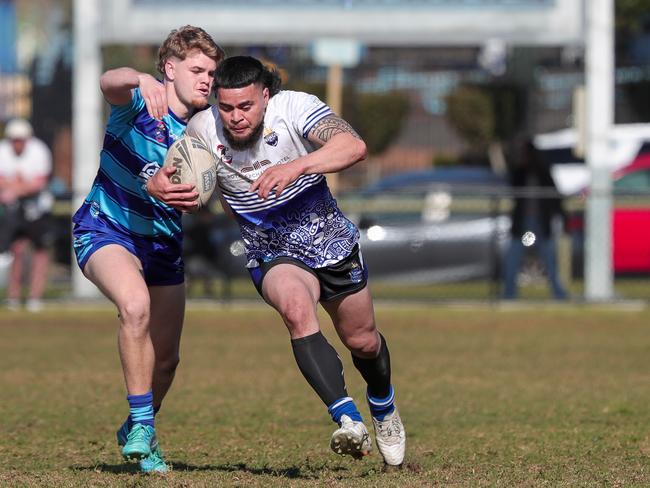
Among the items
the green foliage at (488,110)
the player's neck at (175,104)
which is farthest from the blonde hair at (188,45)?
the green foliage at (488,110)

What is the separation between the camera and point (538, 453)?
783 centimetres

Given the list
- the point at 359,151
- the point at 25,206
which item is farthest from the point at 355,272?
the point at 25,206

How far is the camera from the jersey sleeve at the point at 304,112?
6.72 m

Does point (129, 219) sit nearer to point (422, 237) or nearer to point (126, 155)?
point (126, 155)

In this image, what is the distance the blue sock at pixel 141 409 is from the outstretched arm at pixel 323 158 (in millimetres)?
1134

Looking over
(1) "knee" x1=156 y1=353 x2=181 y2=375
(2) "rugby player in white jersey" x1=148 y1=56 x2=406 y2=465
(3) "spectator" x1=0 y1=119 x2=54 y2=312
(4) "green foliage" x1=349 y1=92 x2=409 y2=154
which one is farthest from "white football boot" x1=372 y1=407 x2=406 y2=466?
(4) "green foliage" x1=349 y1=92 x2=409 y2=154

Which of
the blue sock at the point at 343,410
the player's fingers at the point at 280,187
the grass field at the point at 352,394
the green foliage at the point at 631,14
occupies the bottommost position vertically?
the grass field at the point at 352,394

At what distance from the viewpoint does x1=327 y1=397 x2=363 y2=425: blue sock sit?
642 centimetres

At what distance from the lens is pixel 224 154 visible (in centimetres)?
682

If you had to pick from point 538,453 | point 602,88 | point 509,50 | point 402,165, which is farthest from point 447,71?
point 538,453

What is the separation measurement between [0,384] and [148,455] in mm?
4828

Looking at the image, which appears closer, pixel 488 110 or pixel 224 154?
pixel 224 154

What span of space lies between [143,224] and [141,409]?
3.04ft

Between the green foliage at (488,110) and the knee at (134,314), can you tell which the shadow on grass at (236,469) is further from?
the green foliage at (488,110)
